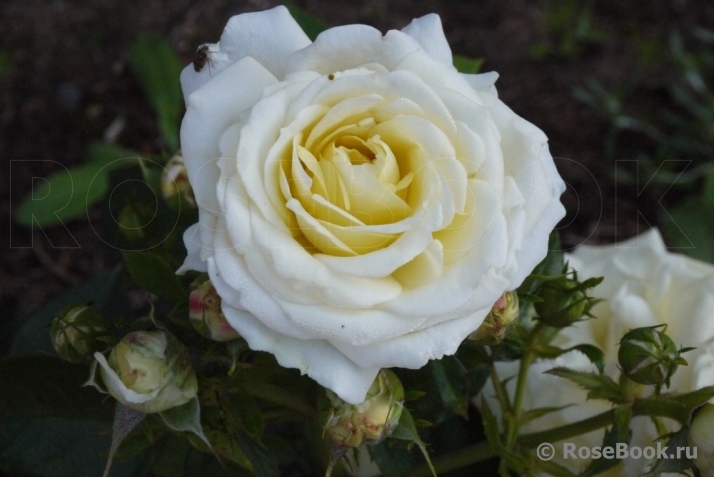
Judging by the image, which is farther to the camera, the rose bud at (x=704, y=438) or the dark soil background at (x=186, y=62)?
the dark soil background at (x=186, y=62)

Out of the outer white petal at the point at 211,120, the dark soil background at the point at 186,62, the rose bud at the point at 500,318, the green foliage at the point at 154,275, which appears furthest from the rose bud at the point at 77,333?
the dark soil background at the point at 186,62

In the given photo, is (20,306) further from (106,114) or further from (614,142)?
(614,142)

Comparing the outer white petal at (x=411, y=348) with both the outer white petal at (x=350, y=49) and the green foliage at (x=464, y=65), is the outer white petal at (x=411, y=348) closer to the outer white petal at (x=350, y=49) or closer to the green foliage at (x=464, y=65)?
the outer white petal at (x=350, y=49)

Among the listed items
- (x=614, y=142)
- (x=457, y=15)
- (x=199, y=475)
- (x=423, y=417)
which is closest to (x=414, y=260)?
(x=423, y=417)

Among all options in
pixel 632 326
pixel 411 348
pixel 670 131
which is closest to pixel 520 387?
pixel 632 326

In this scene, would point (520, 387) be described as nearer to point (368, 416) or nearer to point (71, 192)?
point (368, 416)
